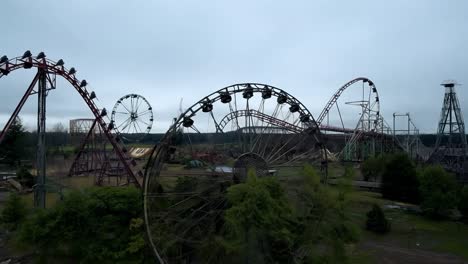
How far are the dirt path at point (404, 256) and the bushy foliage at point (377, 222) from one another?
8.80 ft

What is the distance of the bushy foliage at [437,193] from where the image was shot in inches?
1107

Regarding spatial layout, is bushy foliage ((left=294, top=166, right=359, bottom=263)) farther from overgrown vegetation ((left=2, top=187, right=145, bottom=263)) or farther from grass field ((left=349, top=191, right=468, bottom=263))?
overgrown vegetation ((left=2, top=187, right=145, bottom=263))

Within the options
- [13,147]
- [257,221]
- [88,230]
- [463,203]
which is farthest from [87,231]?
[13,147]

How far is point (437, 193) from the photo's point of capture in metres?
28.4

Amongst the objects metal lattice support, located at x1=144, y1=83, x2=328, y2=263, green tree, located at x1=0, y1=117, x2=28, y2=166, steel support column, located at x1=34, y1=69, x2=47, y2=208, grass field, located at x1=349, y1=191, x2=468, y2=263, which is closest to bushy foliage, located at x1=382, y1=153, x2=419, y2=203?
grass field, located at x1=349, y1=191, x2=468, y2=263

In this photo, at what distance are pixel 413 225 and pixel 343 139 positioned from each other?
31.7 meters

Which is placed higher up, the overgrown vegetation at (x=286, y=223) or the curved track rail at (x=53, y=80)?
the curved track rail at (x=53, y=80)

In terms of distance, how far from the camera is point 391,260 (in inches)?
785

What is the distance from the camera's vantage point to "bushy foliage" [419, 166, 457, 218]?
28.1 metres

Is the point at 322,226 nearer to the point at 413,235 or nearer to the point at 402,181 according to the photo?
the point at 413,235

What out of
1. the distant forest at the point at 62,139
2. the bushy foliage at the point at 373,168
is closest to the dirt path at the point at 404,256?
the distant forest at the point at 62,139

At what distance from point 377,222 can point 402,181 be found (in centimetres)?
1065

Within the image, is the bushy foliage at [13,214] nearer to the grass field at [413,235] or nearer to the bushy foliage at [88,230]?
the bushy foliage at [88,230]

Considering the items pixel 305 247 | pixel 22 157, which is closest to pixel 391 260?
pixel 305 247
